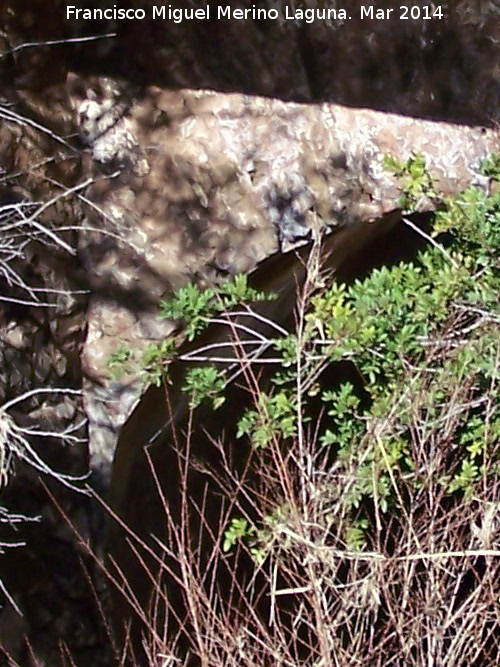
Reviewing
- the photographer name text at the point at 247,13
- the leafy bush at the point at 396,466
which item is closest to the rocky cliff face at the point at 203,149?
the photographer name text at the point at 247,13

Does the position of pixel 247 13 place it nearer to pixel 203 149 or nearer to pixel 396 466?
pixel 203 149

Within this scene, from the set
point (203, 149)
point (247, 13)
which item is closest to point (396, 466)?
point (203, 149)

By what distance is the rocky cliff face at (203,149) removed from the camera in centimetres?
322

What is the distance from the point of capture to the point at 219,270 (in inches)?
129

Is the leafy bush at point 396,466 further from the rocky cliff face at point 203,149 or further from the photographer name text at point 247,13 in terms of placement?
the photographer name text at point 247,13

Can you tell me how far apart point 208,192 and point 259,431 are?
3.20 feet

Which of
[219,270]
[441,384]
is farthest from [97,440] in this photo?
[441,384]

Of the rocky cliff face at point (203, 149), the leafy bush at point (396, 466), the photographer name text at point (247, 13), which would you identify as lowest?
the leafy bush at point (396, 466)

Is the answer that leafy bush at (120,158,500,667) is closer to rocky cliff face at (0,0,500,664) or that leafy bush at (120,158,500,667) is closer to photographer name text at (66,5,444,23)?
rocky cliff face at (0,0,500,664)

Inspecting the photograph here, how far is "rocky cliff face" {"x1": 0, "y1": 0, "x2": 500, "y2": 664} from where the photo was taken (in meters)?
3.22

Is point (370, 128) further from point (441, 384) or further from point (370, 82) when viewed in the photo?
point (441, 384)

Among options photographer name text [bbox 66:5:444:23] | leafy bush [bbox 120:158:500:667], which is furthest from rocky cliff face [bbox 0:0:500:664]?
leafy bush [bbox 120:158:500:667]

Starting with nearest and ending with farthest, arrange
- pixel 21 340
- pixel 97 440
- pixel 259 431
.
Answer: pixel 259 431, pixel 21 340, pixel 97 440

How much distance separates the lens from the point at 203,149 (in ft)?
10.7
